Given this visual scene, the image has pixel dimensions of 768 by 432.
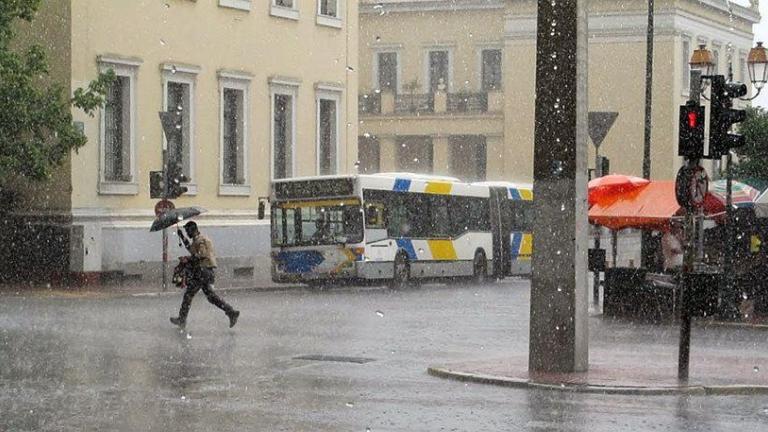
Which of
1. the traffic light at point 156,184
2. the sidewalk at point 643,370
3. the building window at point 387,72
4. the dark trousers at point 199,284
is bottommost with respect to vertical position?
the sidewalk at point 643,370

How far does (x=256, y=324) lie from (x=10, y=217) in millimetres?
13900

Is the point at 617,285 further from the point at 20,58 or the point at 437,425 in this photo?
the point at 437,425

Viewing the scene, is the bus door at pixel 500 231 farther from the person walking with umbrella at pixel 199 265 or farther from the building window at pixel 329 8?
the person walking with umbrella at pixel 199 265

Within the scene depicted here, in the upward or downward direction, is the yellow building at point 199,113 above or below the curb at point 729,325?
above

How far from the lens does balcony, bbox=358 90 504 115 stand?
7025cm

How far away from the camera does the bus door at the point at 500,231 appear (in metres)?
48.4

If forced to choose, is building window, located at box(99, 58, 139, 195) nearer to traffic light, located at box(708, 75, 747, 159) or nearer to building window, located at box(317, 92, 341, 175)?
building window, located at box(317, 92, 341, 175)

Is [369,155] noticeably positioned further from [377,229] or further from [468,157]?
[377,229]

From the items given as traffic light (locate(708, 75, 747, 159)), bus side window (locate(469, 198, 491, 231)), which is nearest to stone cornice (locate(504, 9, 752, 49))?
bus side window (locate(469, 198, 491, 231))

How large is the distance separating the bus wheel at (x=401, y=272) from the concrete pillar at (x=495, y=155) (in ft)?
90.3

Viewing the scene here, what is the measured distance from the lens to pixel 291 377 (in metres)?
18.2

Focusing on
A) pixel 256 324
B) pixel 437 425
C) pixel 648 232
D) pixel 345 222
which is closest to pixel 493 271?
pixel 345 222

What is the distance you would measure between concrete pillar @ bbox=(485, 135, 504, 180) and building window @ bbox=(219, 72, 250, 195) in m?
24.8

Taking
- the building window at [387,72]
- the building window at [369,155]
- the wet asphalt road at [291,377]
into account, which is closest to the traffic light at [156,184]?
the wet asphalt road at [291,377]
